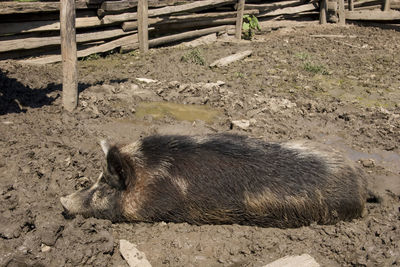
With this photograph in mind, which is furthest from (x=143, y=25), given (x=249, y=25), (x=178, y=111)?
(x=178, y=111)

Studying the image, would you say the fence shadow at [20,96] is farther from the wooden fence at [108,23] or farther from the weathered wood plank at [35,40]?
the wooden fence at [108,23]

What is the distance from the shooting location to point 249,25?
42.1 ft

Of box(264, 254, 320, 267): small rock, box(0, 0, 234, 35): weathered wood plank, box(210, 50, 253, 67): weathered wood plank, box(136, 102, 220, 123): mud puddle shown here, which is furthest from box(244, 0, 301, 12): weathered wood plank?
box(264, 254, 320, 267): small rock

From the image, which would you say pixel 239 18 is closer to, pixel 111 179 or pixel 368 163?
pixel 368 163

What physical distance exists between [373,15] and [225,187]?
12854 millimetres

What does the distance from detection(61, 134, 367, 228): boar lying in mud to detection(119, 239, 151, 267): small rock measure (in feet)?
1.06

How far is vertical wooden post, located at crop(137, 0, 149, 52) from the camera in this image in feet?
32.8

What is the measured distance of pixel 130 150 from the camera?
12.8 feet

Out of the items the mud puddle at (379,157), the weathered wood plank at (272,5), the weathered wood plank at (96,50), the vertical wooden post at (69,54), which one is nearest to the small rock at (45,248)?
the vertical wooden post at (69,54)

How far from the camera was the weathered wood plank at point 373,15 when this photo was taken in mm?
14124

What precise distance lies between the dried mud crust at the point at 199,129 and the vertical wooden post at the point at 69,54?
183mm

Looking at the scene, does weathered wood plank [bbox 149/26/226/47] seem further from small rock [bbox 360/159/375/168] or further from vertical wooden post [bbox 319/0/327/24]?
small rock [bbox 360/159/375/168]

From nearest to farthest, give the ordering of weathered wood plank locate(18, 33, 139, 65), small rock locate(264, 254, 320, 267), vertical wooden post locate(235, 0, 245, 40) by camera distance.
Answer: small rock locate(264, 254, 320, 267) → weathered wood plank locate(18, 33, 139, 65) → vertical wooden post locate(235, 0, 245, 40)

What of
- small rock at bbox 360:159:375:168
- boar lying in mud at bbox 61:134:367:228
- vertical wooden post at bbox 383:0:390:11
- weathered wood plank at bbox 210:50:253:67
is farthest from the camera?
vertical wooden post at bbox 383:0:390:11
